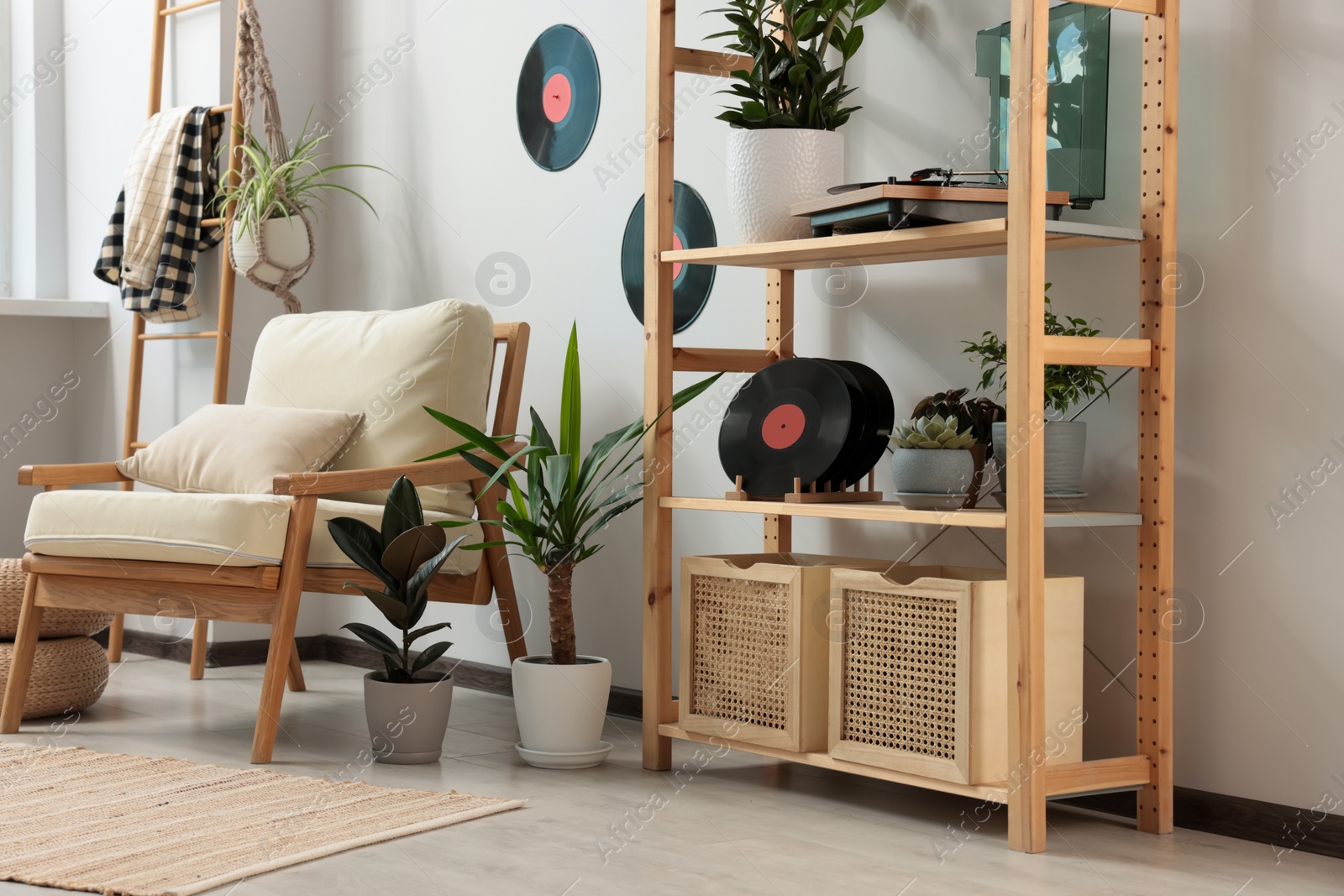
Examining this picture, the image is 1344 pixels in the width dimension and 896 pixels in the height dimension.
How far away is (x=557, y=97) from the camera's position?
336 cm

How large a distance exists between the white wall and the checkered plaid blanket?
0.11 meters

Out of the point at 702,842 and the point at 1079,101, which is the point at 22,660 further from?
the point at 1079,101

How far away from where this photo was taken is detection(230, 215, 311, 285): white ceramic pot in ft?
11.7

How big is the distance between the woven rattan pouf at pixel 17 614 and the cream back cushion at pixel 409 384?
620 millimetres

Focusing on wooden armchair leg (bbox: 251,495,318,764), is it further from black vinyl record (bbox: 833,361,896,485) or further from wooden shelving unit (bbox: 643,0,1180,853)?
black vinyl record (bbox: 833,361,896,485)

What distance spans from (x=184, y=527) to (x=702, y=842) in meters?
1.18

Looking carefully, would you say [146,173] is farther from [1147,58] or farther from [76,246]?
[1147,58]

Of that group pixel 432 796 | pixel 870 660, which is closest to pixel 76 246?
pixel 432 796

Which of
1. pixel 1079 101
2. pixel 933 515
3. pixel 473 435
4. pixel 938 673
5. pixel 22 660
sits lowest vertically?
pixel 22 660

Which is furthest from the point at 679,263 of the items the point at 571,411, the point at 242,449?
the point at 242,449

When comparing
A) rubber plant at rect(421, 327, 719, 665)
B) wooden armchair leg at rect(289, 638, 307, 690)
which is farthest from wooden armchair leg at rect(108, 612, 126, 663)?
rubber plant at rect(421, 327, 719, 665)

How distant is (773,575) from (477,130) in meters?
1.73

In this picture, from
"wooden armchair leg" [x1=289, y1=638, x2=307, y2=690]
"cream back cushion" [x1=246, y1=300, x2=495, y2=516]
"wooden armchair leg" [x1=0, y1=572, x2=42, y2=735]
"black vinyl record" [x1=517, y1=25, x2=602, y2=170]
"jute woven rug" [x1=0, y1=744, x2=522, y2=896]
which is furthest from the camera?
"wooden armchair leg" [x1=289, y1=638, x2=307, y2=690]

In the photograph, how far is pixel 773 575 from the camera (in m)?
2.39
